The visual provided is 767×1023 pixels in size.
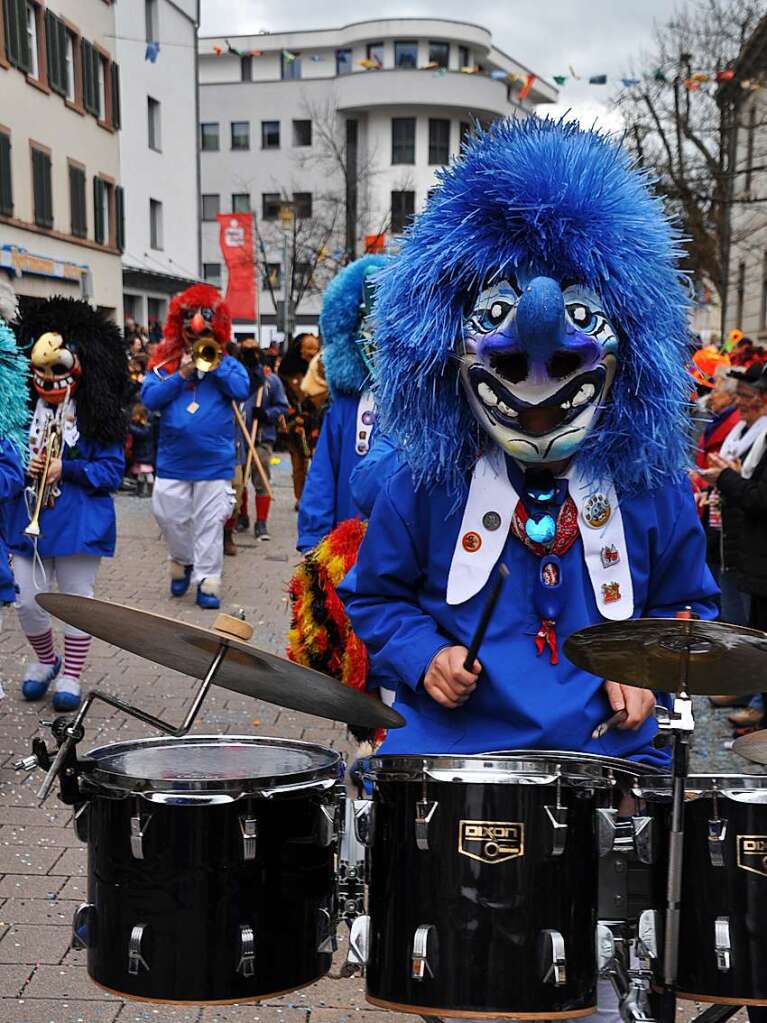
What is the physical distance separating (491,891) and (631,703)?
0.56m

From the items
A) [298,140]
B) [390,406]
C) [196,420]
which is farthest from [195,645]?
[298,140]

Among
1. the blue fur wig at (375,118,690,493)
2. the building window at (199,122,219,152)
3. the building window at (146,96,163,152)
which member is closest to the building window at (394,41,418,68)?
the building window at (199,122,219,152)

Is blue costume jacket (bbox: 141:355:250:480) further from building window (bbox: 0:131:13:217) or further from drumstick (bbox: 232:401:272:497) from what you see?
building window (bbox: 0:131:13:217)

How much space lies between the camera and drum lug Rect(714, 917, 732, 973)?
78.7 inches

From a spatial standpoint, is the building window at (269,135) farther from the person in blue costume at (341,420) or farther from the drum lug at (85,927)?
the drum lug at (85,927)

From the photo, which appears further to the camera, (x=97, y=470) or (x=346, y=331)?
(x=97, y=470)

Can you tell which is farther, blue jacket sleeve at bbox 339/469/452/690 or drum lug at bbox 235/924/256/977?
blue jacket sleeve at bbox 339/469/452/690

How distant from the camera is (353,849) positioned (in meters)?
2.28

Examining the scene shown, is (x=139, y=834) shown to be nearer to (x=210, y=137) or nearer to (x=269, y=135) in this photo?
(x=269, y=135)

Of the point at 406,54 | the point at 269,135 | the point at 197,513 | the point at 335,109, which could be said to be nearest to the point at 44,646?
the point at 197,513

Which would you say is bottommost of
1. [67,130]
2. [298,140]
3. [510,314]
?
[510,314]

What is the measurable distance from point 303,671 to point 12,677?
188 inches

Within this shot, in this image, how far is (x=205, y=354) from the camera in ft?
26.2

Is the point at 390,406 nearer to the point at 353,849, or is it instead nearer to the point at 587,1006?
the point at 353,849
